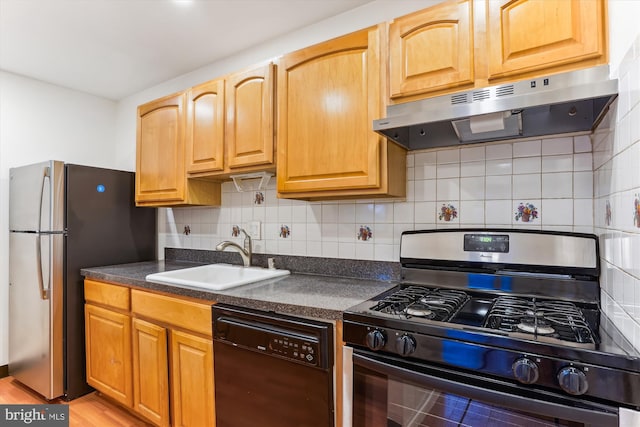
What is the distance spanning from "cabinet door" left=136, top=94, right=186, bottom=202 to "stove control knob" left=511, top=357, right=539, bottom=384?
6.48 ft

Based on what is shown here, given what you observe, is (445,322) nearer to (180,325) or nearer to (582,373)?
(582,373)

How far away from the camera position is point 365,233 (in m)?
1.79

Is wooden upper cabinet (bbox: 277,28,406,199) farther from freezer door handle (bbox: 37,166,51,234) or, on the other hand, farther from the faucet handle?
freezer door handle (bbox: 37,166,51,234)

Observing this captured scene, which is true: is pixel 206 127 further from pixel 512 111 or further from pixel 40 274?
pixel 512 111

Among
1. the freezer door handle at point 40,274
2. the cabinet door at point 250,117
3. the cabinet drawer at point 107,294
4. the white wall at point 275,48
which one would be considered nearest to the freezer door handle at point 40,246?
the freezer door handle at point 40,274

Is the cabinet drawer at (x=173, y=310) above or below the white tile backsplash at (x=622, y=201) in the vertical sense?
below

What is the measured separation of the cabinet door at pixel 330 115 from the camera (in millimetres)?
1445

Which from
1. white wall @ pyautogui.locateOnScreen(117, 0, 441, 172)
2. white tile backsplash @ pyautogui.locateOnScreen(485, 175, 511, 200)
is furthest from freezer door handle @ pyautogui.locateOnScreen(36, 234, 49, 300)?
white tile backsplash @ pyautogui.locateOnScreen(485, 175, 511, 200)

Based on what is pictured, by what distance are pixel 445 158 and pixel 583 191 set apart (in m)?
0.54

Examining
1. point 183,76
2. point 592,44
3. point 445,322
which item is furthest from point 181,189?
point 592,44

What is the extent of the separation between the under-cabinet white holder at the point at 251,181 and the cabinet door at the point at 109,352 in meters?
1.02

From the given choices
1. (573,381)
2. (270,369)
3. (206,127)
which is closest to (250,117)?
(206,127)

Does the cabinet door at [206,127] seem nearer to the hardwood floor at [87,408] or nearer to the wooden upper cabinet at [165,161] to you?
the wooden upper cabinet at [165,161]

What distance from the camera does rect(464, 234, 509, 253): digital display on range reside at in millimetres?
1385
